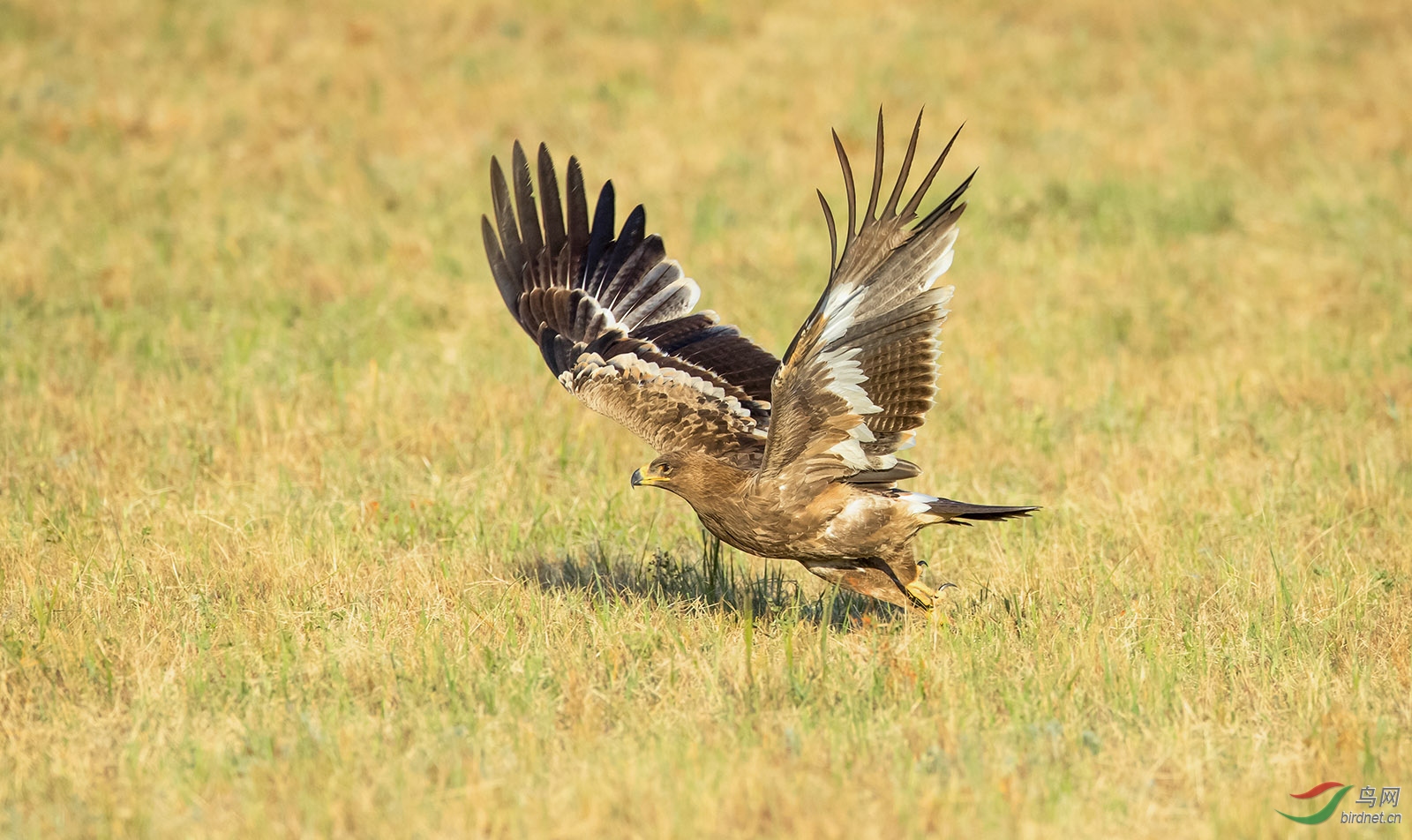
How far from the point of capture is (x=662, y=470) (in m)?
5.71

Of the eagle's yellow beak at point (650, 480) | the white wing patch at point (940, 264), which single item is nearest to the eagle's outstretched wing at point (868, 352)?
the white wing patch at point (940, 264)

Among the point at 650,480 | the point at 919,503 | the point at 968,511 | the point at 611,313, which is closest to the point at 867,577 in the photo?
the point at 919,503

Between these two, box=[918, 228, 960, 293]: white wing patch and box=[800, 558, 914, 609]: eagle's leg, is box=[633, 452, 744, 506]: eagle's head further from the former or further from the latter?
box=[918, 228, 960, 293]: white wing patch

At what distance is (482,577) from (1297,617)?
11.4 ft

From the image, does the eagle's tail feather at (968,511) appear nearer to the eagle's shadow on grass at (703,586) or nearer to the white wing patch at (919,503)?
the white wing patch at (919,503)

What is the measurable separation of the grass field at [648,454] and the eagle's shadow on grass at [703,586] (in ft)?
0.14

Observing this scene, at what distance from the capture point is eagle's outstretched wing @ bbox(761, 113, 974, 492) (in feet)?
16.8

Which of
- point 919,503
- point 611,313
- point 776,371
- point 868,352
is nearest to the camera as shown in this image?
point 868,352

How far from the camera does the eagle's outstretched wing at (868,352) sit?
5.12 metres

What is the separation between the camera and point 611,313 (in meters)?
7.00

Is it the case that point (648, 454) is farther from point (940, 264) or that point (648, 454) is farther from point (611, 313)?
point (940, 264)

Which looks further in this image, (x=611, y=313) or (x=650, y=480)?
(x=611, y=313)

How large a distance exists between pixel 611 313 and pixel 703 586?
146cm

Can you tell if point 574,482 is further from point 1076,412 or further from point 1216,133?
point 1216,133
